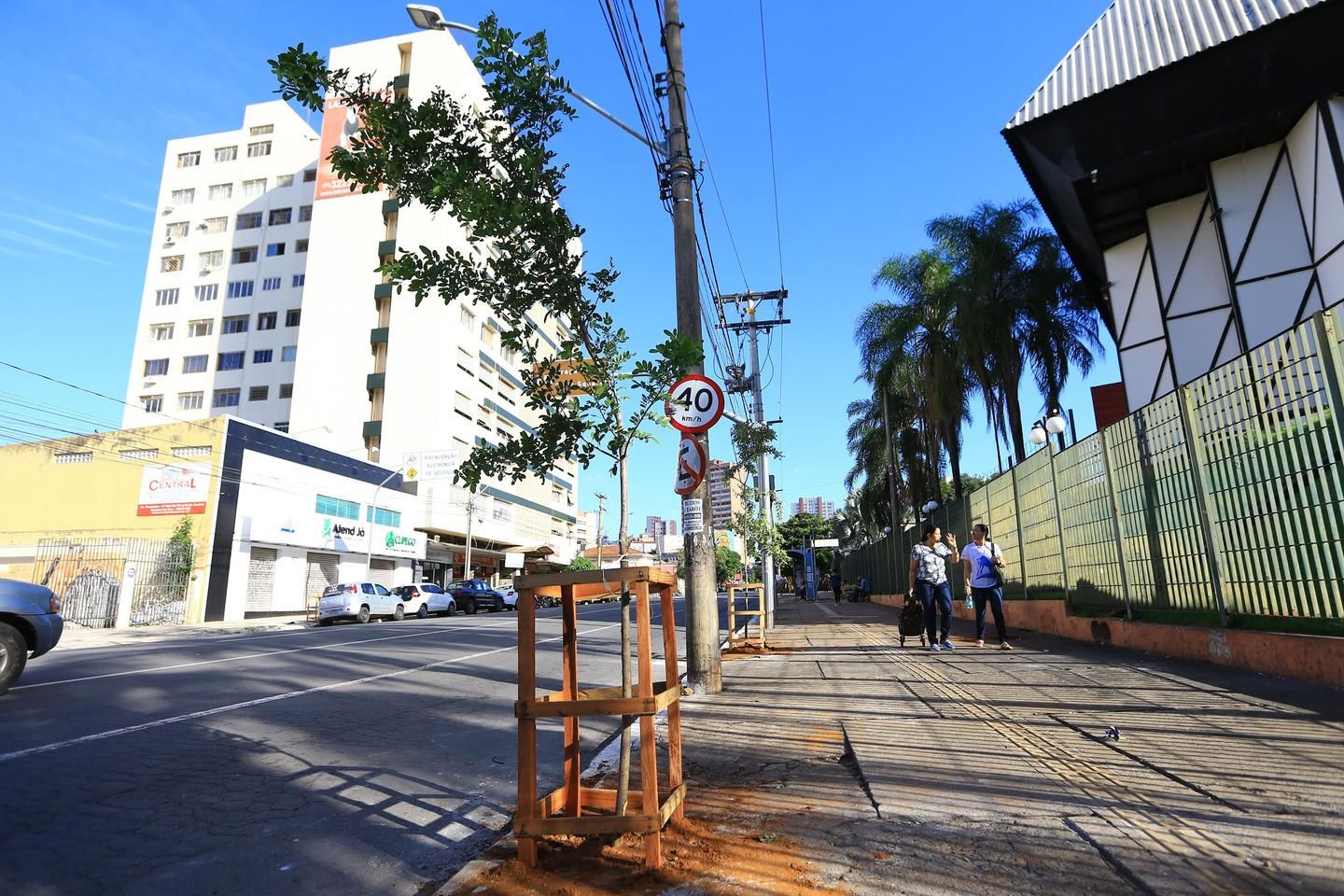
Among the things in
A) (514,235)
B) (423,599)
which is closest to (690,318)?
(514,235)

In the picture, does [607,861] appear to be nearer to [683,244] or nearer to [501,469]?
[501,469]

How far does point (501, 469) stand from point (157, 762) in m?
3.07

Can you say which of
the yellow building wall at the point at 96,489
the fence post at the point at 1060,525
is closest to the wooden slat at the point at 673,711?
the fence post at the point at 1060,525

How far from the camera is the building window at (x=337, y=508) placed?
113 ft

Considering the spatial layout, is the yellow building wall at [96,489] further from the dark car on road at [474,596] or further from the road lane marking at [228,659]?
the road lane marking at [228,659]

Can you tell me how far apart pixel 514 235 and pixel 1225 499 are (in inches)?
265

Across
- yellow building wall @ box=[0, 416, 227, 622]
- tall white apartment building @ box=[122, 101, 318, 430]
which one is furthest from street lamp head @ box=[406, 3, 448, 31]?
tall white apartment building @ box=[122, 101, 318, 430]

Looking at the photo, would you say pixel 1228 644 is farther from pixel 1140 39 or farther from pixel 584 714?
pixel 1140 39

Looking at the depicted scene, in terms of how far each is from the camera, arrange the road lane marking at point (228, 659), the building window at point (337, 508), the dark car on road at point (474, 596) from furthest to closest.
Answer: the dark car on road at point (474, 596) < the building window at point (337, 508) < the road lane marking at point (228, 659)

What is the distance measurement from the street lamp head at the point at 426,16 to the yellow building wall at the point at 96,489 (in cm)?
2558

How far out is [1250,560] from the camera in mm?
6504

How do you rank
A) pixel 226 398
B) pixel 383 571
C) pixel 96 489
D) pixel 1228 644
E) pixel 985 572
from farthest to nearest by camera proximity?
Result: pixel 226 398 < pixel 383 571 < pixel 96 489 < pixel 985 572 < pixel 1228 644

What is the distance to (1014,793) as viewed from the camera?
11.6 ft

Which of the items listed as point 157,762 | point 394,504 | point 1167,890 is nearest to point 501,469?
point 157,762
